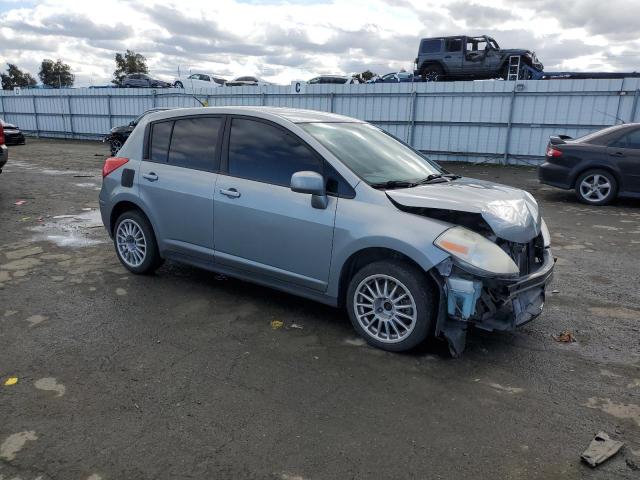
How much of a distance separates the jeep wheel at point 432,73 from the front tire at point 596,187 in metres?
12.6

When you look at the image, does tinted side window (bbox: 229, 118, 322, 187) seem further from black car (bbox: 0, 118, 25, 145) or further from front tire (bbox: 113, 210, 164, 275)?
black car (bbox: 0, 118, 25, 145)

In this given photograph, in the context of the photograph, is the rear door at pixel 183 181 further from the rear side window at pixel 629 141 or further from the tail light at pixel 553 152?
the rear side window at pixel 629 141

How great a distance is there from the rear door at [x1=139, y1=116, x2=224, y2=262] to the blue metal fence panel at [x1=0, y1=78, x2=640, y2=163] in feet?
44.4

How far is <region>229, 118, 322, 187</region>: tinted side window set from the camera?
160 inches

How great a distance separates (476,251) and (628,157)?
742 centimetres

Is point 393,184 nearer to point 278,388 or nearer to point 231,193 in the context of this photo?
point 231,193

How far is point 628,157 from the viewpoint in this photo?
9.05 metres

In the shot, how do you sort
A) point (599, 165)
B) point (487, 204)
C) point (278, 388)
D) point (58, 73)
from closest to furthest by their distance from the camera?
point (278, 388) → point (487, 204) → point (599, 165) → point (58, 73)

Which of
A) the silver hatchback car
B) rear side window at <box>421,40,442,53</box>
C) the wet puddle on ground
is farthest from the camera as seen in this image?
rear side window at <box>421,40,442,53</box>

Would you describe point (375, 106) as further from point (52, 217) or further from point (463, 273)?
point (463, 273)

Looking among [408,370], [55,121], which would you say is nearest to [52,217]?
[408,370]

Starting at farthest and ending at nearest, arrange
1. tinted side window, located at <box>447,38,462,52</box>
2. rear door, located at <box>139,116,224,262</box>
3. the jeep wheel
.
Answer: the jeep wheel, tinted side window, located at <box>447,38,462,52</box>, rear door, located at <box>139,116,224,262</box>

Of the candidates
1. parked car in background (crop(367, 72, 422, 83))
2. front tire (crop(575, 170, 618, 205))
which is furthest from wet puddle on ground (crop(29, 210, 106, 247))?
parked car in background (crop(367, 72, 422, 83))

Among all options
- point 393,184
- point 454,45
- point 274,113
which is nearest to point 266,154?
point 274,113
